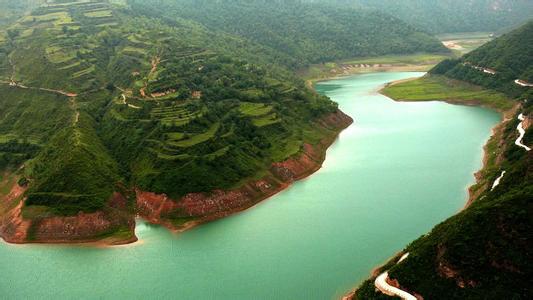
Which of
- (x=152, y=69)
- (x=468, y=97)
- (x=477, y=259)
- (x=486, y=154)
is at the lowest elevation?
(x=152, y=69)

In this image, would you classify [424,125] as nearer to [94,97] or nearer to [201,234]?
[201,234]

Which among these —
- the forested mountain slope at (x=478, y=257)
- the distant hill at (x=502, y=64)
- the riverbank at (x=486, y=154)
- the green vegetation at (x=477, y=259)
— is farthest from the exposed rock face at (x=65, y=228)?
the distant hill at (x=502, y=64)

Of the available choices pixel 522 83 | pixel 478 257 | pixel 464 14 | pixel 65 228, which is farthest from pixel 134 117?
pixel 464 14

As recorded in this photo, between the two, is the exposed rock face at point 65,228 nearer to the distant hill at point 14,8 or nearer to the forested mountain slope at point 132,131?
the forested mountain slope at point 132,131

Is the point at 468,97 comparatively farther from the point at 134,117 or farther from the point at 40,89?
the point at 40,89

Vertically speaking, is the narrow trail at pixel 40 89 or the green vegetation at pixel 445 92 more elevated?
the green vegetation at pixel 445 92

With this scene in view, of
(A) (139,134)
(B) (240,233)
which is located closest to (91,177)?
(A) (139,134)

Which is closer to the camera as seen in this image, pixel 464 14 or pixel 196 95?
pixel 196 95
